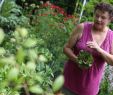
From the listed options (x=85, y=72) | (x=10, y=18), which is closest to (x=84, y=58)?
(x=85, y=72)

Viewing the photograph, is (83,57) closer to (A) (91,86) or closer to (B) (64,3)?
(A) (91,86)

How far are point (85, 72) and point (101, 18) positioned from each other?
550 mm

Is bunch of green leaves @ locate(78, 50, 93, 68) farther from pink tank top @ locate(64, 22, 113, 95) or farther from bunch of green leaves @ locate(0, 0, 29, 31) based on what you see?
bunch of green leaves @ locate(0, 0, 29, 31)

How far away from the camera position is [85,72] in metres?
3.85

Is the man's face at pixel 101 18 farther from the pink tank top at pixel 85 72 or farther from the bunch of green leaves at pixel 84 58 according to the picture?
the bunch of green leaves at pixel 84 58

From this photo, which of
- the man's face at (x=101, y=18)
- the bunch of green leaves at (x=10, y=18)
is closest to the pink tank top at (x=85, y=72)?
the man's face at (x=101, y=18)

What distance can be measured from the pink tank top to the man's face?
0.15 metres

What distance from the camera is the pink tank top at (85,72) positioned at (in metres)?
3.81

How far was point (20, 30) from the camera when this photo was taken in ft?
4.32

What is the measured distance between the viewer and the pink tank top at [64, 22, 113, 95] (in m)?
3.81

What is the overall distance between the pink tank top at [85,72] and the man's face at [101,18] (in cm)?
15

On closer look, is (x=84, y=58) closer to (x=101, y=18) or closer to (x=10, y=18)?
(x=101, y=18)

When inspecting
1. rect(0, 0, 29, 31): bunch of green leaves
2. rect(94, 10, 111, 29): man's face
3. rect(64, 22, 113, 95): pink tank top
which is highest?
rect(94, 10, 111, 29): man's face

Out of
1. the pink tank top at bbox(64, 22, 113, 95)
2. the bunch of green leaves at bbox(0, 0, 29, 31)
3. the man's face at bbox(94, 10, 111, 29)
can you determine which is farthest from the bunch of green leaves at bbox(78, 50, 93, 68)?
the bunch of green leaves at bbox(0, 0, 29, 31)
